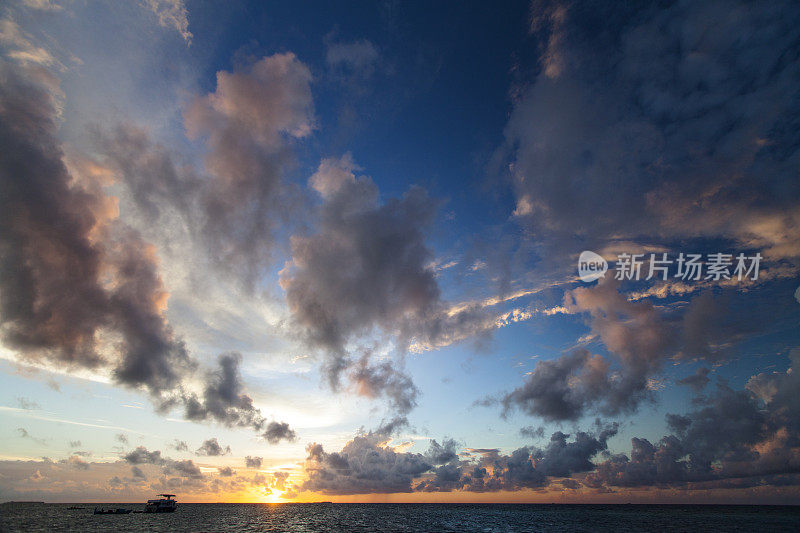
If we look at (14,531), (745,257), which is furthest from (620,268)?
(14,531)

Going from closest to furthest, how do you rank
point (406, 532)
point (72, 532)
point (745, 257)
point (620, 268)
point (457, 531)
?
1. point (745, 257)
2. point (620, 268)
3. point (72, 532)
4. point (406, 532)
5. point (457, 531)

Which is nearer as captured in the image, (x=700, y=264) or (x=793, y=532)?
(x=700, y=264)

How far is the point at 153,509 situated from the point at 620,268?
200136 millimetres

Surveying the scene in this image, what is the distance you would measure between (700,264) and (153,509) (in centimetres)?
20719

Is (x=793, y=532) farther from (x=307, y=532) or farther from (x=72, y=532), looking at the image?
(x=72, y=532)

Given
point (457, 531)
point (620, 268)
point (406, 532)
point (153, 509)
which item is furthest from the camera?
point (153, 509)

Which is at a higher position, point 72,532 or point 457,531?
point 72,532

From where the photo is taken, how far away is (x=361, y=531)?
323 ft

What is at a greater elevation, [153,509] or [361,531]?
[361,531]

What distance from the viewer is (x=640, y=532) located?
97.5 m

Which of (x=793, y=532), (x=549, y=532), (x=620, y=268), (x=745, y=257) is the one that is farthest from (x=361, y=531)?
(x=793, y=532)

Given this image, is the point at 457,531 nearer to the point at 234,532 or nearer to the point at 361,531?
the point at 361,531

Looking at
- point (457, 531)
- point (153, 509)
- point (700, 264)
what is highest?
point (700, 264)

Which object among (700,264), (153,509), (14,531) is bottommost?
(153,509)
